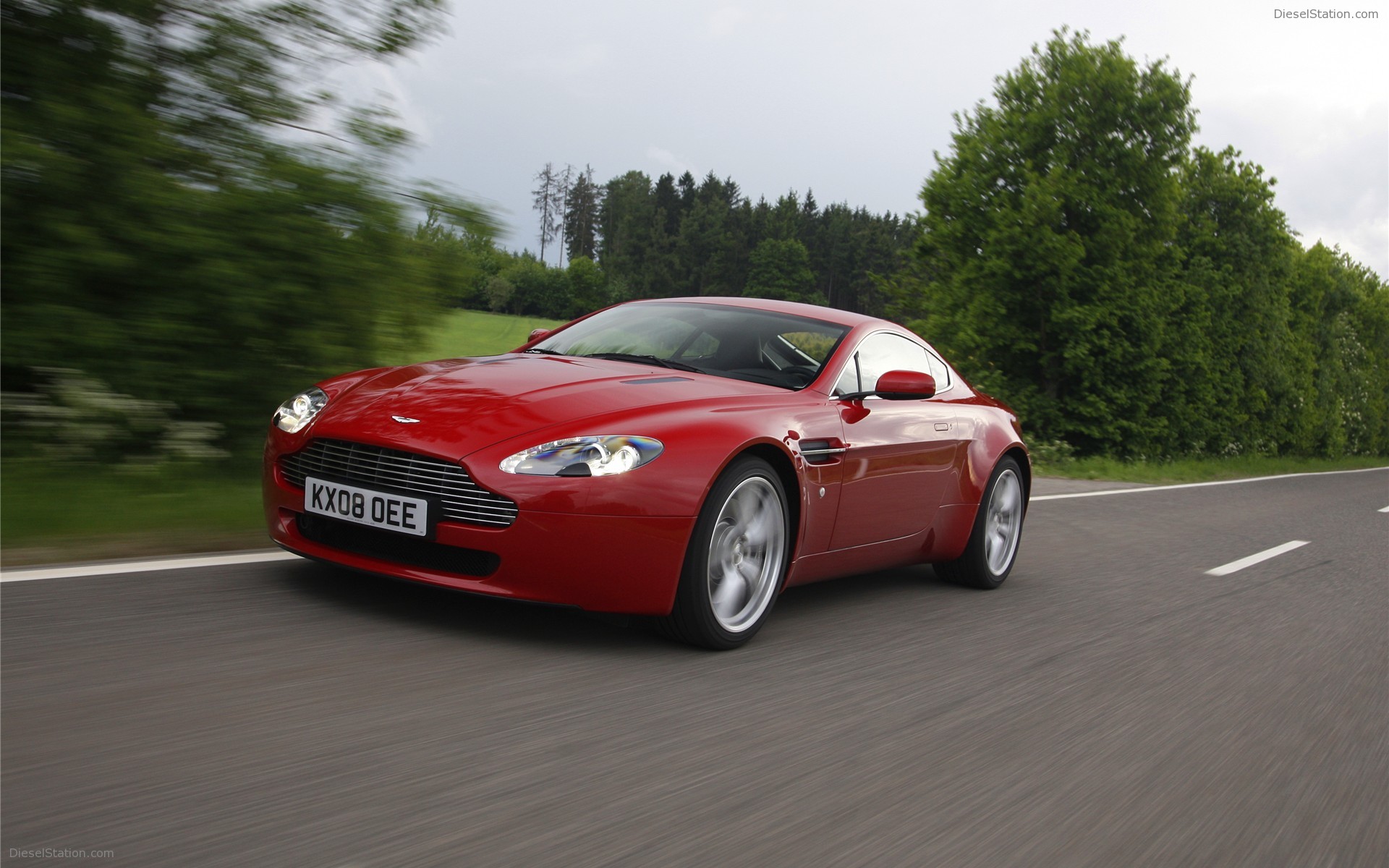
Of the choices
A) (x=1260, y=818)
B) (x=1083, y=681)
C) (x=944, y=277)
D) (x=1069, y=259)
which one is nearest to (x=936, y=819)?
(x=1260, y=818)

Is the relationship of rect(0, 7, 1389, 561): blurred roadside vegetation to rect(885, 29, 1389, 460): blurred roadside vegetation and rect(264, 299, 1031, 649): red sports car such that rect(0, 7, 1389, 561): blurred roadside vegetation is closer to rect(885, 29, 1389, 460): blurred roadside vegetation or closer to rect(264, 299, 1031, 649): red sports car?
rect(264, 299, 1031, 649): red sports car

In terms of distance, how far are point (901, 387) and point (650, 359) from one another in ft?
3.59

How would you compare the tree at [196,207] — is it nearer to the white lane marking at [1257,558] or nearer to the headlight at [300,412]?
the headlight at [300,412]

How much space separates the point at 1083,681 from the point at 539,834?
103 inches

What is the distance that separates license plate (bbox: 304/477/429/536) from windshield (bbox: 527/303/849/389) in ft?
5.21

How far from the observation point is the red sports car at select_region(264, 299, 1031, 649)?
385 centimetres

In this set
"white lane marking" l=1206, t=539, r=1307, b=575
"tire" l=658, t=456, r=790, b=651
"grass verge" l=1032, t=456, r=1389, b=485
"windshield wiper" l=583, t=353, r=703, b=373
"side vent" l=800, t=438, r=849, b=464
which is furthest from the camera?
"grass verge" l=1032, t=456, r=1389, b=485

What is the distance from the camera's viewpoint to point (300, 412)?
14.6ft

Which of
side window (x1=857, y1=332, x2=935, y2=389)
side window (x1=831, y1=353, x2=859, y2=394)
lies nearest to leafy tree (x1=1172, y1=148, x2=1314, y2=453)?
side window (x1=857, y1=332, x2=935, y2=389)

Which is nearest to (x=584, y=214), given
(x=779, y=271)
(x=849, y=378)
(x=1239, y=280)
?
(x=779, y=271)

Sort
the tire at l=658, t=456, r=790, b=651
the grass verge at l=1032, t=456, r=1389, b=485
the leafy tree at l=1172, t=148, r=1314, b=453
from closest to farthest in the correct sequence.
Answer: the tire at l=658, t=456, r=790, b=651, the grass verge at l=1032, t=456, r=1389, b=485, the leafy tree at l=1172, t=148, r=1314, b=453

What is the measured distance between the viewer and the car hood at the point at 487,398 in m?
3.98

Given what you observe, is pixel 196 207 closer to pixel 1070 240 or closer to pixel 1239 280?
pixel 1070 240

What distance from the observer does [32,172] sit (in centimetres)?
623
